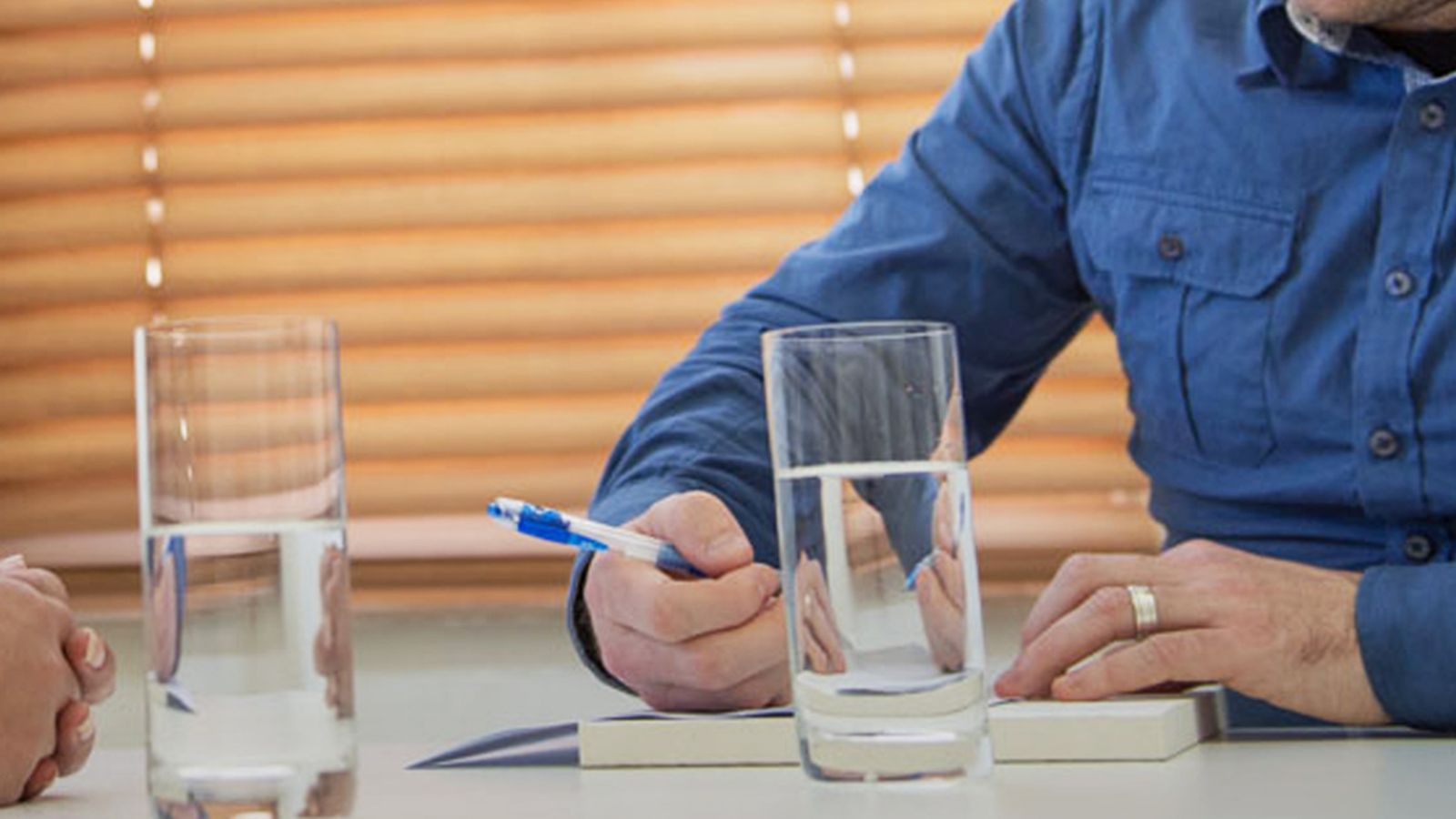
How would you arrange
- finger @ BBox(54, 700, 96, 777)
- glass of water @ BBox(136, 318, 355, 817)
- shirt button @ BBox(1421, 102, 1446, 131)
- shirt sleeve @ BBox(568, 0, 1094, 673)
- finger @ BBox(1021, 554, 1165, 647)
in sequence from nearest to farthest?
glass of water @ BBox(136, 318, 355, 817) → finger @ BBox(54, 700, 96, 777) → finger @ BBox(1021, 554, 1165, 647) → shirt button @ BBox(1421, 102, 1446, 131) → shirt sleeve @ BBox(568, 0, 1094, 673)

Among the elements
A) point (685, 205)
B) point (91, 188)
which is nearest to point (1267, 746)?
point (685, 205)

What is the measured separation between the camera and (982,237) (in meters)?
1.84

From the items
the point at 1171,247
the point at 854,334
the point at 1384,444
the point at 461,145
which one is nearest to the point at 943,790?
the point at 854,334

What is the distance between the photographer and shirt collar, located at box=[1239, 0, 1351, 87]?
1619 millimetres

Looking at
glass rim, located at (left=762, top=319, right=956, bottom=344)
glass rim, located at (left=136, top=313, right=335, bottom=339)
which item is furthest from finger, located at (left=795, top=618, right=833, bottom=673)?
glass rim, located at (left=136, top=313, right=335, bottom=339)

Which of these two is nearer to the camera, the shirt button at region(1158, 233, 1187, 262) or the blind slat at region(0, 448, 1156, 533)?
the shirt button at region(1158, 233, 1187, 262)

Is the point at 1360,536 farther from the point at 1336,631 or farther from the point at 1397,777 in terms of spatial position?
the point at 1397,777

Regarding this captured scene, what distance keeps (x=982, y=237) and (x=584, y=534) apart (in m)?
0.77

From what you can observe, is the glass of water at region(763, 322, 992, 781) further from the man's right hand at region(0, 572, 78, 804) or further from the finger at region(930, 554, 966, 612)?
the man's right hand at region(0, 572, 78, 804)

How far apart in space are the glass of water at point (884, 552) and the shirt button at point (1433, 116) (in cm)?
76

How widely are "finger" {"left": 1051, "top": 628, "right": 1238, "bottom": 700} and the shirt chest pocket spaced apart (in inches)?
19.1

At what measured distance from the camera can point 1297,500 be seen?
1.65 meters

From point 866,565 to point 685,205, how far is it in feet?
3.70

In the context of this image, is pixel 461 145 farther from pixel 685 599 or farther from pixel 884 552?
pixel 884 552
